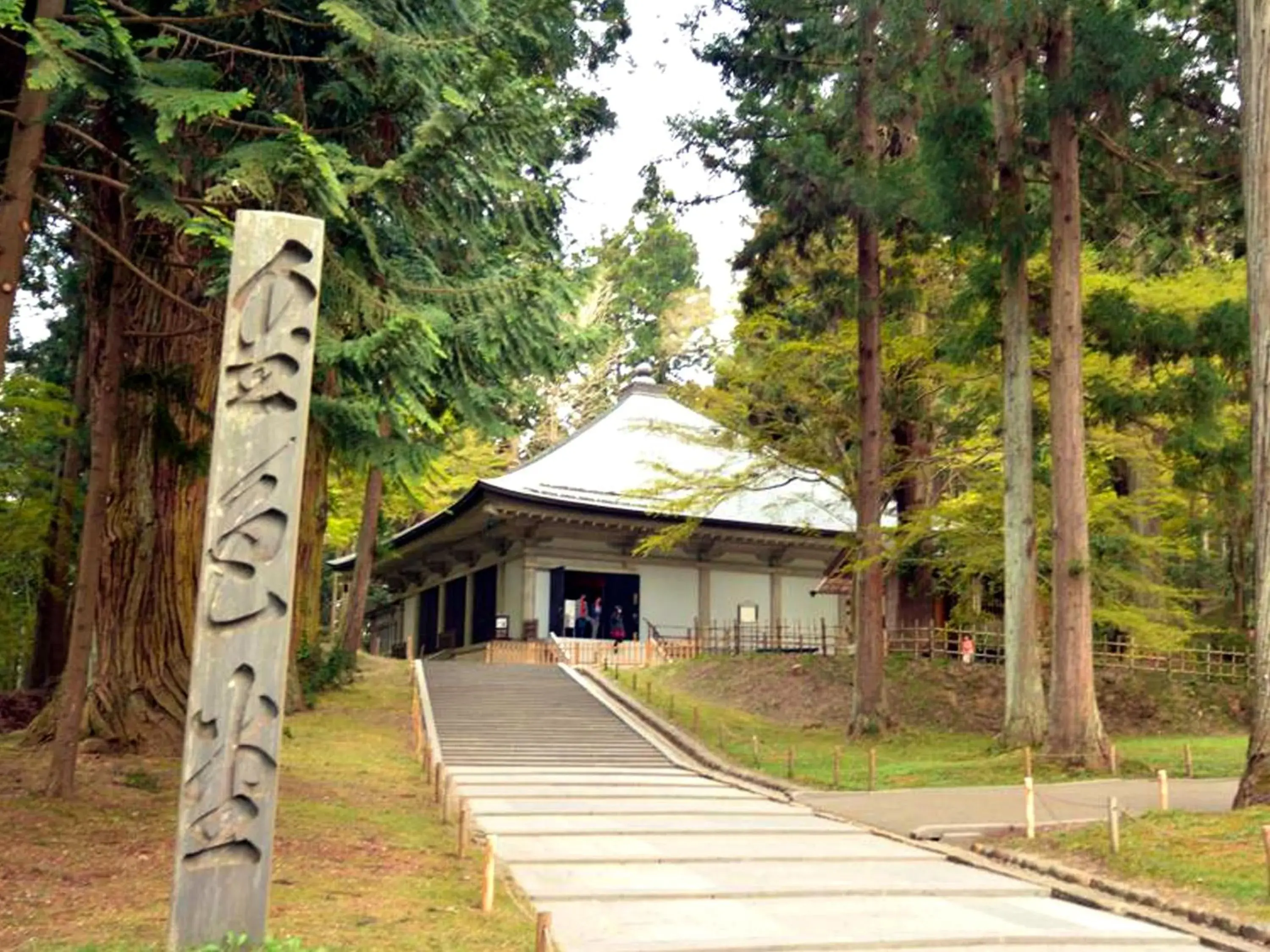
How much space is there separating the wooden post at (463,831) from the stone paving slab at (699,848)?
449mm

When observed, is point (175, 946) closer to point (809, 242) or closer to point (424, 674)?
point (424, 674)

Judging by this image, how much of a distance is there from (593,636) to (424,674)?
7.19 meters

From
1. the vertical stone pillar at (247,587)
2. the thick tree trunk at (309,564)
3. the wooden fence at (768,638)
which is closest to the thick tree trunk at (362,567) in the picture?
the thick tree trunk at (309,564)

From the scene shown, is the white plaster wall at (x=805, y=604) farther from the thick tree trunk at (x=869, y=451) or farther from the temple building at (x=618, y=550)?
the thick tree trunk at (x=869, y=451)

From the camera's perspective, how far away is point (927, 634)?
2502cm

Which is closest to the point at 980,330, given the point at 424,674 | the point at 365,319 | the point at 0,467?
the point at 365,319

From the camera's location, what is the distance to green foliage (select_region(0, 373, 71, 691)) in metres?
16.0

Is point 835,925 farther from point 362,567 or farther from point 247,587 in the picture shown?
point 362,567

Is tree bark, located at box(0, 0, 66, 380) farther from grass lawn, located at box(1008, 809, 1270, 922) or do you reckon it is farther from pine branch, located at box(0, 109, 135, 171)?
grass lawn, located at box(1008, 809, 1270, 922)

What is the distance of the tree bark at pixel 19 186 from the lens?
816 cm

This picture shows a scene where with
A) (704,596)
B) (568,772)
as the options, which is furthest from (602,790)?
(704,596)

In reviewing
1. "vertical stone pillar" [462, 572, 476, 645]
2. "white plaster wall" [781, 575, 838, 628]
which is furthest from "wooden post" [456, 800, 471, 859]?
"white plaster wall" [781, 575, 838, 628]

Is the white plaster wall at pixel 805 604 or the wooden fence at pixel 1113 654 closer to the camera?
the wooden fence at pixel 1113 654

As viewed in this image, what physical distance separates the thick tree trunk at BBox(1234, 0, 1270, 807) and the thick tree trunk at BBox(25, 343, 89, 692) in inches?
594
